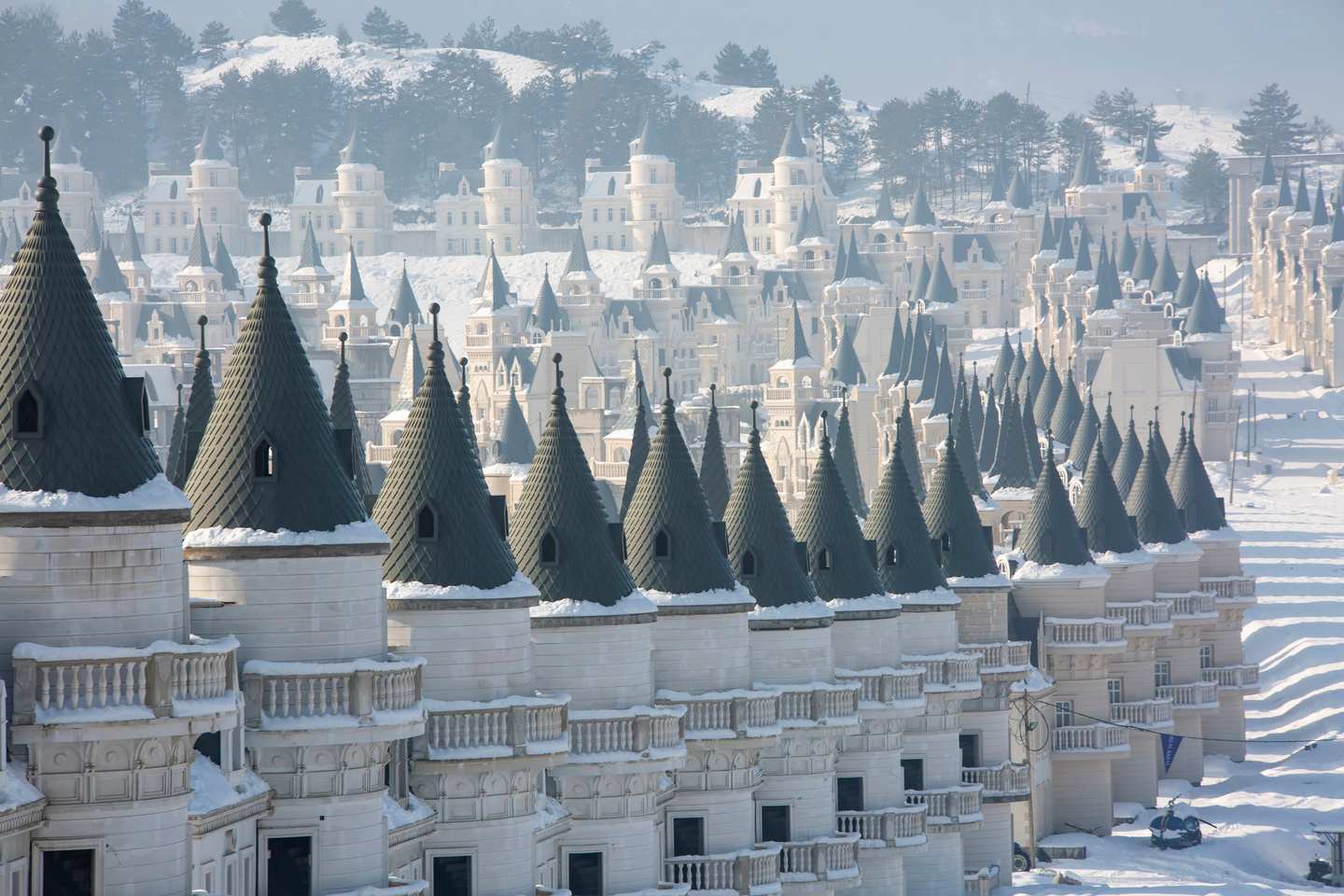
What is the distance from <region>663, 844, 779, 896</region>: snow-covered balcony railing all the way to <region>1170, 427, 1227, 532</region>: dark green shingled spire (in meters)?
37.5

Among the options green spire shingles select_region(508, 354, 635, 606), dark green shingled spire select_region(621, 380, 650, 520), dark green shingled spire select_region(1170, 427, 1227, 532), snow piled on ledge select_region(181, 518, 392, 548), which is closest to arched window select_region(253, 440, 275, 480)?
snow piled on ledge select_region(181, 518, 392, 548)

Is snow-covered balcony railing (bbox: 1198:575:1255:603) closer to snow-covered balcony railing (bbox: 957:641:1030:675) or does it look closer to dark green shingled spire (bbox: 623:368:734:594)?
snow-covered balcony railing (bbox: 957:641:1030:675)

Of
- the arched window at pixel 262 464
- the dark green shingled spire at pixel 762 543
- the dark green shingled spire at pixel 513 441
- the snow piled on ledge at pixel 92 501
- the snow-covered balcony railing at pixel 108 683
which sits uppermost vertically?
the dark green shingled spire at pixel 513 441

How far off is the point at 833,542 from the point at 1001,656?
8881 mm

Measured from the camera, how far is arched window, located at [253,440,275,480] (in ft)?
73.7

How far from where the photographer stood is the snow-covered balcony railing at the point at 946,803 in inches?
1578

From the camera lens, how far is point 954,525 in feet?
148

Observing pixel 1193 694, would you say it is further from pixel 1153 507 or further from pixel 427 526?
pixel 427 526

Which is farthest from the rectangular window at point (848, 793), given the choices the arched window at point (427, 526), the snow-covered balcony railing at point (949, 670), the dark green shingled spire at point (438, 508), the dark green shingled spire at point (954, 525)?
the arched window at point (427, 526)

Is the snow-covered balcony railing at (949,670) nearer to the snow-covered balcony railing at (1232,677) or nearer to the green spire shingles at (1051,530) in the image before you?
the green spire shingles at (1051,530)

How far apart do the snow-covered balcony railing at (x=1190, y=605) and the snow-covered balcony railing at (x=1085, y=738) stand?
9.27 m

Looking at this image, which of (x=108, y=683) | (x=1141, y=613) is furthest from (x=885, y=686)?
(x=1141, y=613)

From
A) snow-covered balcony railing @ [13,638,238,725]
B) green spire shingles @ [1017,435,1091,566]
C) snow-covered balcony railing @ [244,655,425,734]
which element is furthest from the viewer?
green spire shingles @ [1017,435,1091,566]

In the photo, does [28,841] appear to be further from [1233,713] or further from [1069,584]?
[1233,713]
